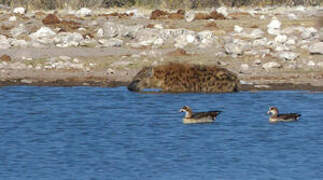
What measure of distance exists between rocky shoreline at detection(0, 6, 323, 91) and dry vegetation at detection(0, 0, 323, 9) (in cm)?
1123

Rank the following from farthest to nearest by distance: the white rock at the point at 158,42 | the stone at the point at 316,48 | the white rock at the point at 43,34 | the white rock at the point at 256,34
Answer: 1. the white rock at the point at 43,34
2. the white rock at the point at 256,34
3. the white rock at the point at 158,42
4. the stone at the point at 316,48

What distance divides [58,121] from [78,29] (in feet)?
51.6


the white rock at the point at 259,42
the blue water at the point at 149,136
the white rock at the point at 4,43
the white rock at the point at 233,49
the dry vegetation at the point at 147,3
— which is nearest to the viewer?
the blue water at the point at 149,136

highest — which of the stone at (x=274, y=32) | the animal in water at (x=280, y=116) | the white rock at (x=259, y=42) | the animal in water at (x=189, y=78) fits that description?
the stone at (x=274, y=32)

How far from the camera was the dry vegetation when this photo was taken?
48.2m

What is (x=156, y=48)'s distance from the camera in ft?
92.3

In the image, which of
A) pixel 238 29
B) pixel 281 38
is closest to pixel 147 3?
pixel 238 29

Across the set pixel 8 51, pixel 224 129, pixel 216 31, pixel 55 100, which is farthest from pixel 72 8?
pixel 224 129

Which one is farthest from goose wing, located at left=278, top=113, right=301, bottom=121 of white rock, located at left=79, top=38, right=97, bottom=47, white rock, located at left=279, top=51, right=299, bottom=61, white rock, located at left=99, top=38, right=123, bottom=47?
white rock, located at left=79, top=38, right=97, bottom=47

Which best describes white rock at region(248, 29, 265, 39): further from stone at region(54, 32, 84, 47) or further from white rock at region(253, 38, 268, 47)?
stone at region(54, 32, 84, 47)

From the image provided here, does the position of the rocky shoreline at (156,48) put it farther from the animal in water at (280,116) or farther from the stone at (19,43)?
the animal in water at (280,116)


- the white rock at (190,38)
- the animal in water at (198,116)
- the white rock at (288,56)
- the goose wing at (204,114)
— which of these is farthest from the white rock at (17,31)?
the goose wing at (204,114)

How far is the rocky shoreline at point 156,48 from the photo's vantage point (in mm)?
23406

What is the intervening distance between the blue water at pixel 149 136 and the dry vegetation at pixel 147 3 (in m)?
26.7
